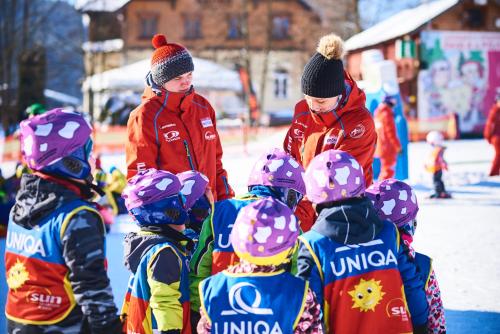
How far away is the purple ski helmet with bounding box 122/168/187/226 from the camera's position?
3158 millimetres

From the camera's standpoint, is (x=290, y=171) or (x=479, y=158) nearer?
(x=290, y=171)

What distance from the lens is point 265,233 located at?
260 centimetres

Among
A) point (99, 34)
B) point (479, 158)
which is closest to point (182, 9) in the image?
point (99, 34)

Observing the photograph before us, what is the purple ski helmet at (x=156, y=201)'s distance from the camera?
3.16 m

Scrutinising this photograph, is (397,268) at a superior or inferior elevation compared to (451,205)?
superior

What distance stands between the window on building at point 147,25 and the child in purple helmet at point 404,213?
40236 mm

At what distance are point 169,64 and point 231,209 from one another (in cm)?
156

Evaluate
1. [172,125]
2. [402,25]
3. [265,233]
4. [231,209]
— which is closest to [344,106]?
[172,125]

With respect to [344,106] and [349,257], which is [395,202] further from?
[344,106]

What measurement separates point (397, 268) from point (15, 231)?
177cm

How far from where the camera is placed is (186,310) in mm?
3129

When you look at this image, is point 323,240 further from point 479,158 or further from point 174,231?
point 479,158

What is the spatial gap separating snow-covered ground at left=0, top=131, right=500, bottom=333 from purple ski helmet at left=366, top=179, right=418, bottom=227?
1639 millimetres

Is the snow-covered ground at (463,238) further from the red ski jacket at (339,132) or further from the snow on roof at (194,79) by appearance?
the snow on roof at (194,79)
